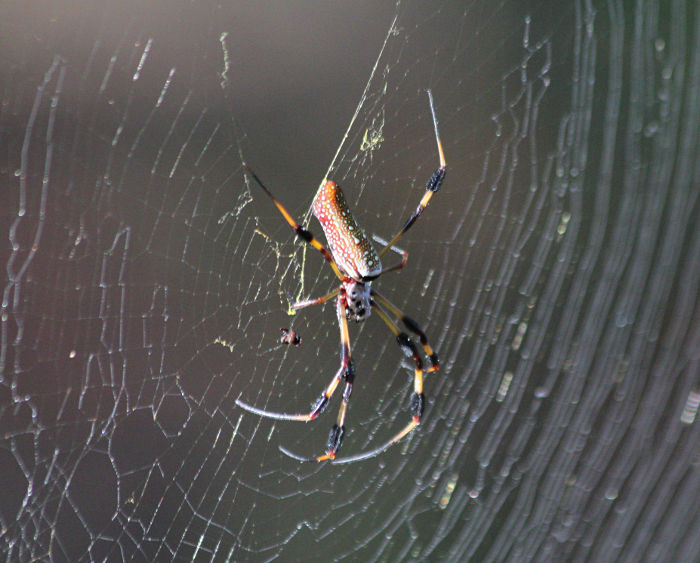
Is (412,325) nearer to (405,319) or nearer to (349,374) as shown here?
(405,319)

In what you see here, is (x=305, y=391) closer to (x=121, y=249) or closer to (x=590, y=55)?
(x=121, y=249)

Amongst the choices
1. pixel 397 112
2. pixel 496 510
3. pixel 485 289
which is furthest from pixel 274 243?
pixel 485 289

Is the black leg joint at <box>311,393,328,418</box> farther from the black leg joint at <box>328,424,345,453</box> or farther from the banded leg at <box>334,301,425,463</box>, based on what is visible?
the banded leg at <box>334,301,425,463</box>

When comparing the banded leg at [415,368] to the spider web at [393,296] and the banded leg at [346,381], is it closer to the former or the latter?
Answer: the banded leg at [346,381]

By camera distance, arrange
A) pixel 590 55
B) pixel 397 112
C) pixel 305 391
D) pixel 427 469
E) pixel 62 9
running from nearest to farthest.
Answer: pixel 62 9
pixel 397 112
pixel 305 391
pixel 427 469
pixel 590 55

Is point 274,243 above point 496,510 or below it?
above

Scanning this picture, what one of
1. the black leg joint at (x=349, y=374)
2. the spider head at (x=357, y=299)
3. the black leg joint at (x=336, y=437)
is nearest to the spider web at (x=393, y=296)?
the spider head at (x=357, y=299)

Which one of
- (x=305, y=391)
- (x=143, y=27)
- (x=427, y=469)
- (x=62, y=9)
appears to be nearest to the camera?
(x=62, y=9)
